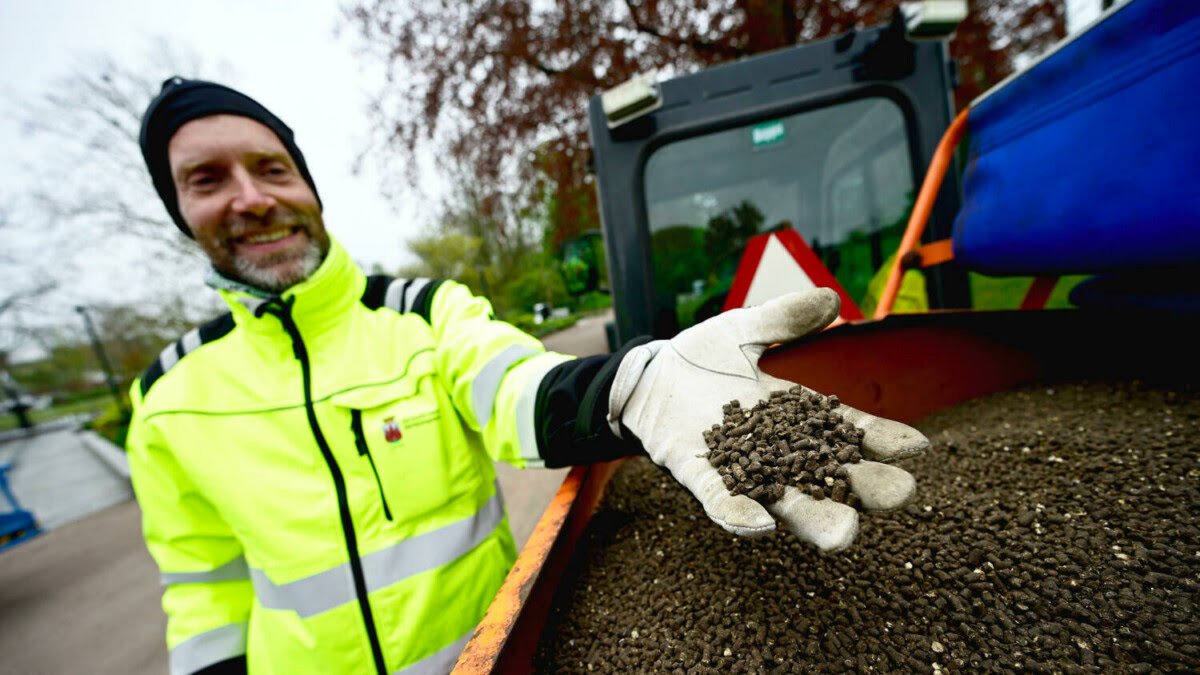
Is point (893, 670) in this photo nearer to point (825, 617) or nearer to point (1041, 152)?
point (825, 617)

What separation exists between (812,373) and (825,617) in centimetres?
83

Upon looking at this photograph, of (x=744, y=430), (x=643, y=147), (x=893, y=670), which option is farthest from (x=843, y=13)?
(x=893, y=670)

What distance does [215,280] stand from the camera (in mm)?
1530

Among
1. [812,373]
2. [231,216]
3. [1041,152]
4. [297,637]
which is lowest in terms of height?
[297,637]

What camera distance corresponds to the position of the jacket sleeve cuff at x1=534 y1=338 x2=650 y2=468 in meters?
1.19

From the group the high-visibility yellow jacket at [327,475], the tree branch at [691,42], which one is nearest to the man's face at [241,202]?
the high-visibility yellow jacket at [327,475]

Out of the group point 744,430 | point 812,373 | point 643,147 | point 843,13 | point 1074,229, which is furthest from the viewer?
point 843,13

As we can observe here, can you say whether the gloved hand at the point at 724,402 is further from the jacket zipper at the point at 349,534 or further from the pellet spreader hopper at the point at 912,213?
the jacket zipper at the point at 349,534

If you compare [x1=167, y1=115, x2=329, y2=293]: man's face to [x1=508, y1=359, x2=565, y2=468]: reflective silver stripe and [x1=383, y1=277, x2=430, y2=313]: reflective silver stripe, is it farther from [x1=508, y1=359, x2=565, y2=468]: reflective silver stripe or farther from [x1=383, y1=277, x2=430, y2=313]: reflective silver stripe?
[x1=508, y1=359, x2=565, y2=468]: reflective silver stripe

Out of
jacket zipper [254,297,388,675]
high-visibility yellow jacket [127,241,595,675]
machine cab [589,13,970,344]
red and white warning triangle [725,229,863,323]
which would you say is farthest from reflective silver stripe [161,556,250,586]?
red and white warning triangle [725,229,863,323]

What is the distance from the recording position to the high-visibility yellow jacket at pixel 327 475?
1342 millimetres

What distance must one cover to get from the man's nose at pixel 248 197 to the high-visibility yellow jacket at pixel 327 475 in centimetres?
Result: 27

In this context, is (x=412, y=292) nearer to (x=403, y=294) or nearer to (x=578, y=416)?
(x=403, y=294)

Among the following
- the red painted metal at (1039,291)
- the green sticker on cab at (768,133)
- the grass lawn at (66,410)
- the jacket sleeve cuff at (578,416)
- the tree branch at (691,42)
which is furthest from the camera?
the grass lawn at (66,410)
